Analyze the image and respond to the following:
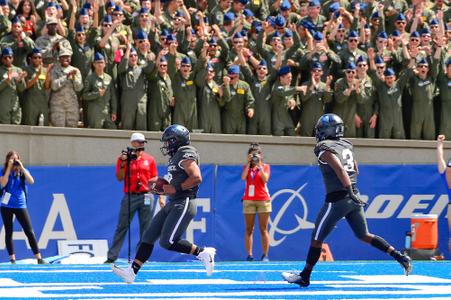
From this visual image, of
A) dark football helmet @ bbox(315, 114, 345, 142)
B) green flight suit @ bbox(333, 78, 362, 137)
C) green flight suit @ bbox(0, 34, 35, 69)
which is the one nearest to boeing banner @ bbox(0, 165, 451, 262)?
green flight suit @ bbox(333, 78, 362, 137)

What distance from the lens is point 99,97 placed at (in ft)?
57.8

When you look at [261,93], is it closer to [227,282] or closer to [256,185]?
[256,185]

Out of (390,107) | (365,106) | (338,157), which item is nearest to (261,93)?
(365,106)

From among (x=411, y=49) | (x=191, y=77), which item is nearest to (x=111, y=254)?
(x=191, y=77)

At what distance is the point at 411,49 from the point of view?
20062 mm

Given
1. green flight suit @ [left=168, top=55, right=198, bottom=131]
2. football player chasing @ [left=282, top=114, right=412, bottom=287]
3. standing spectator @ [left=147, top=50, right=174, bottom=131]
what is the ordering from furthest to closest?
green flight suit @ [left=168, top=55, right=198, bottom=131] → standing spectator @ [left=147, top=50, right=174, bottom=131] → football player chasing @ [left=282, top=114, right=412, bottom=287]

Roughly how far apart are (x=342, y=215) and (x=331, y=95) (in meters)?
7.97

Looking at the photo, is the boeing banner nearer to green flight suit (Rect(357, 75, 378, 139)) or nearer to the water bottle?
the water bottle

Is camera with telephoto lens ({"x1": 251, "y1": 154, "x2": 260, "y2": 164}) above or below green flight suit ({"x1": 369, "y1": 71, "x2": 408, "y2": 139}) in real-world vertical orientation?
below

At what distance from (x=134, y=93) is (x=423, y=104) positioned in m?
5.15

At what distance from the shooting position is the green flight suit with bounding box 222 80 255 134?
731 inches

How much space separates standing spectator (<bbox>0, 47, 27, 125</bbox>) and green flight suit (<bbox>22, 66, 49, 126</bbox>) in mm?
114

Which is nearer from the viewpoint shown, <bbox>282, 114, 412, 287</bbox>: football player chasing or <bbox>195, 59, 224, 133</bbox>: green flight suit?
<bbox>282, 114, 412, 287</bbox>: football player chasing

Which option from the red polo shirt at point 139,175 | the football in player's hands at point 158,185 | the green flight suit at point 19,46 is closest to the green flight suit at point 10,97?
the green flight suit at point 19,46
